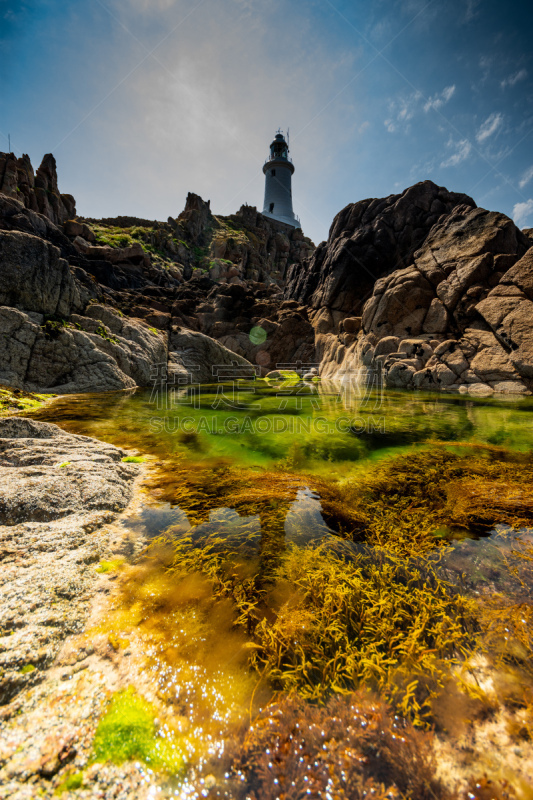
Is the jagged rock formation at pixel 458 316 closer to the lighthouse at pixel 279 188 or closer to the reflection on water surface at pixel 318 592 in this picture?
the reflection on water surface at pixel 318 592

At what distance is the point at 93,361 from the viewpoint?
17.0 m

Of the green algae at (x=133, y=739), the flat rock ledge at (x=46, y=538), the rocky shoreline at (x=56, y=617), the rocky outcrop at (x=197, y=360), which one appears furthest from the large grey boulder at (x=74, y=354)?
the green algae at (x=133, y=739)

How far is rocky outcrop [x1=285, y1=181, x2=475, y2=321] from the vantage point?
110ft

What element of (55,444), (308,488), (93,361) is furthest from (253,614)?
(93,361)

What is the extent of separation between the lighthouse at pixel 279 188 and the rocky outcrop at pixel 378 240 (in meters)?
65.1

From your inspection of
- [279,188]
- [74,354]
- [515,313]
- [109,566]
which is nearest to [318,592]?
[109,566]

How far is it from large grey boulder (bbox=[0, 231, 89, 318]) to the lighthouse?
9251 cm

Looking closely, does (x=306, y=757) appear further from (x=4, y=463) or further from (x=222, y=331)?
→ (x=222, y=331)

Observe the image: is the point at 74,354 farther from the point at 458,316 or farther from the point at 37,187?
the point at 37,187

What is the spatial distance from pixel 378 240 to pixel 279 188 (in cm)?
8102

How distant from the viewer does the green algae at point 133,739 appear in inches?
56.6

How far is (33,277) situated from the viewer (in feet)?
54.2

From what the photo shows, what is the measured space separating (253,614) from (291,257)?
317 feet

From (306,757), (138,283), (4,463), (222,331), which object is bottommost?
(306,757)
